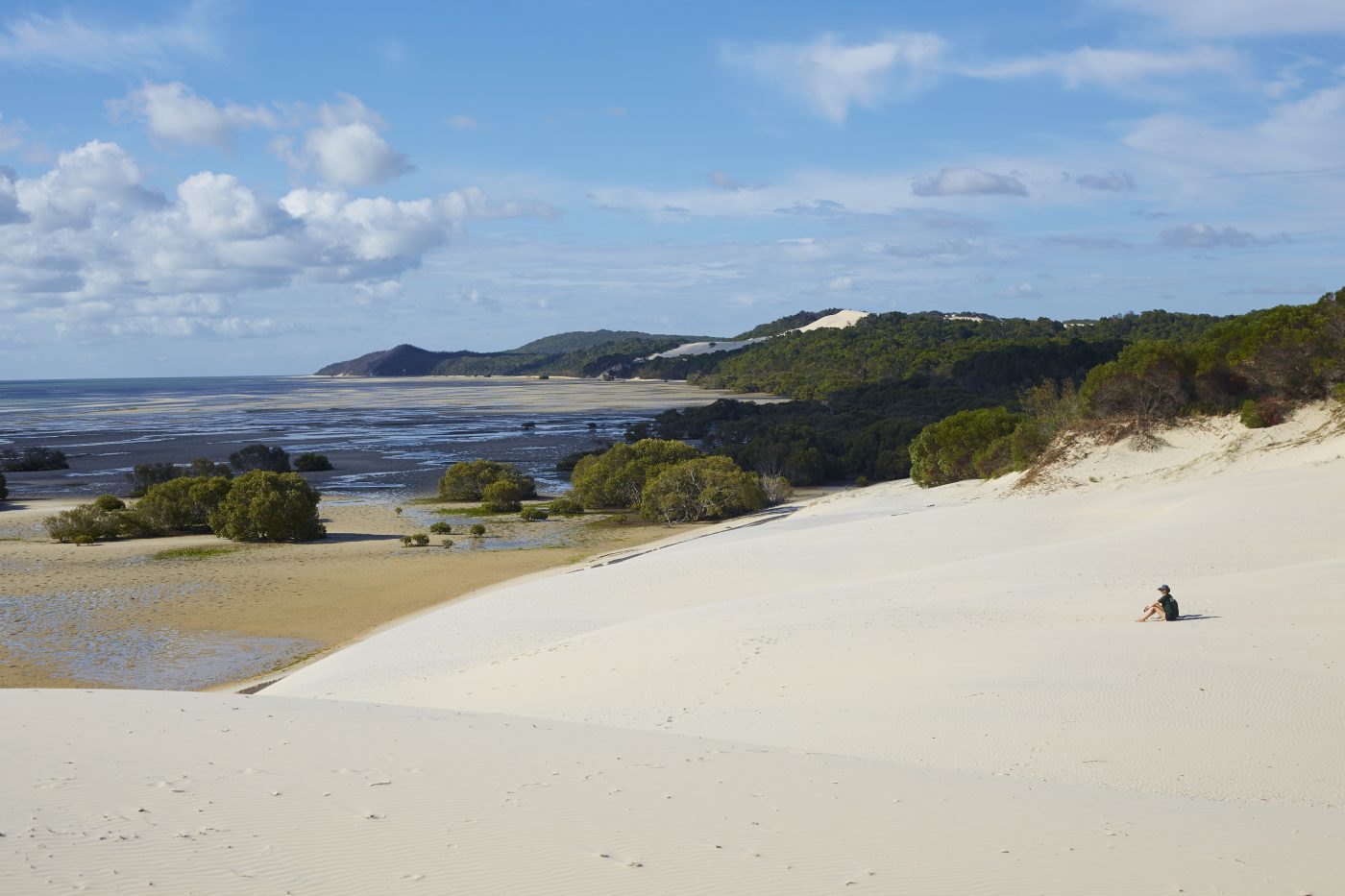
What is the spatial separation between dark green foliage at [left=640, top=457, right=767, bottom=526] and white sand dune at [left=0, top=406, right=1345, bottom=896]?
1616 cm

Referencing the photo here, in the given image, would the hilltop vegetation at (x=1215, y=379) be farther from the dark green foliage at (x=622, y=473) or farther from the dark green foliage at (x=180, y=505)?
the dark green foliage at (x=180, y=505)

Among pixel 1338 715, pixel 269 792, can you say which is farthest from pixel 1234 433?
pixel 269 792

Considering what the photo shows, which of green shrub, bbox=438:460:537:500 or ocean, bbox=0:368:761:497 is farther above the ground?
ocean, bbox=0:368:761:497

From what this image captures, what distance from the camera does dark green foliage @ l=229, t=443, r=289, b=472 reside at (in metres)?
52.1

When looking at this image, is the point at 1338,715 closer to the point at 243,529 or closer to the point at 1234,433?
the point at 1234,433

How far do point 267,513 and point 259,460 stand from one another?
23.6m

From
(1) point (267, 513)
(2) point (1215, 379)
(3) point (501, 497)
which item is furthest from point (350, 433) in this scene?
(2) point (1215, 379)

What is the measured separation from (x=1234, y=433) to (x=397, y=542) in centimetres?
2407

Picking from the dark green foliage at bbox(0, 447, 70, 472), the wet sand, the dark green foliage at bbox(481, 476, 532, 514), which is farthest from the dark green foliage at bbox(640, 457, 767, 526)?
the dark green foliage at bbox(0, 447, 70, 472)

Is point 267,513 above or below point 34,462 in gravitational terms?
below

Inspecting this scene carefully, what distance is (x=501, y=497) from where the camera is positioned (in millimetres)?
38625

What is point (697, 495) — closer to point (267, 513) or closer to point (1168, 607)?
point (267, 513)

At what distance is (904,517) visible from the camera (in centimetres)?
2717

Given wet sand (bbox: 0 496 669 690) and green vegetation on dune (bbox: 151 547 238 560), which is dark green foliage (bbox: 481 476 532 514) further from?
green vegetation on dune (bbox: 151 547 238 560)
